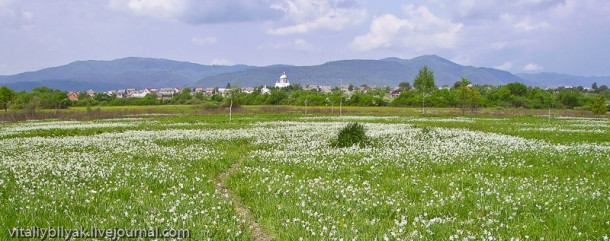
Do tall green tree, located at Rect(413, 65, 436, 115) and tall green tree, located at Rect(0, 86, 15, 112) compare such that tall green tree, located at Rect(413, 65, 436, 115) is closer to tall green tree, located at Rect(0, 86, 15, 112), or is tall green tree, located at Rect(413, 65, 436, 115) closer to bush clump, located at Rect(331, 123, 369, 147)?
bush clump, located at Rect(331, 123, 369, 147)

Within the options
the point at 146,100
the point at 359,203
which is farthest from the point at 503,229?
the point at 146,100

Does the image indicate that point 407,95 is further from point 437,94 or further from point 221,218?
point 221,218

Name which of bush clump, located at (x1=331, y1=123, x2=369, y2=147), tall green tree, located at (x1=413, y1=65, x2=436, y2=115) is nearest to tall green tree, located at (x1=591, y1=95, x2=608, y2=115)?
tall green tree, located at (x1=413, y1=65, x2=436, y2=115)

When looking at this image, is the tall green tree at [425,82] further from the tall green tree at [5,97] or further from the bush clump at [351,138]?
the tall green tree at [5,97]

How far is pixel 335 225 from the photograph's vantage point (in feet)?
21.4

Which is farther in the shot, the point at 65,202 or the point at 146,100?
the point at 146,100

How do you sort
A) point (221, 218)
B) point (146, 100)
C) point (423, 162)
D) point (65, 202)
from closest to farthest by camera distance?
point (221, 218) → point (65, 202) → point (423, 162) → point (146, 100)

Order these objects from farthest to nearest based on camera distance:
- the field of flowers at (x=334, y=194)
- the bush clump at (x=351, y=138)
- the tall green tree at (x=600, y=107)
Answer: the tall green tree at (x=600, y=107) → the bush clump at (x=351, y=138) → the field of flowers at (x=334, y=194)

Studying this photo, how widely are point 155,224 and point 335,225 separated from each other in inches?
120

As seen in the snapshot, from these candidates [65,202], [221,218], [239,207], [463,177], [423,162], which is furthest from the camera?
[423,162]

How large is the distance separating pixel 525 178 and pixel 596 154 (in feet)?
22.5

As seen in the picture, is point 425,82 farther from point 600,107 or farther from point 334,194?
point 334,194

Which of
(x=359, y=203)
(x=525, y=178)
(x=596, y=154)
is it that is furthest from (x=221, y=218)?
(x=596, y=154)

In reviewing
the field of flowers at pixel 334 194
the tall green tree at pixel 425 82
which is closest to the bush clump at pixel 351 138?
the field of flowers at pixel 334 194
